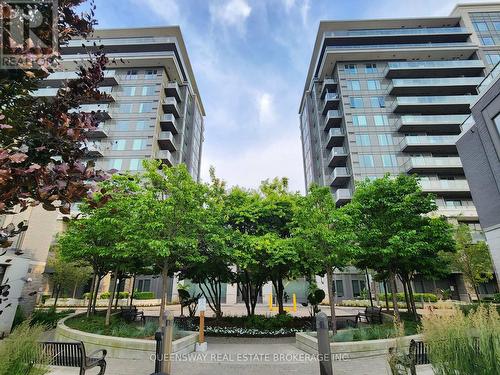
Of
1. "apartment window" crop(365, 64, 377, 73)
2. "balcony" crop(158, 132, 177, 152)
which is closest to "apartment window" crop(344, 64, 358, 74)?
"apartment window" crop(365, 64, 377, 73)

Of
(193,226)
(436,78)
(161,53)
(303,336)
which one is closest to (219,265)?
(193,226)

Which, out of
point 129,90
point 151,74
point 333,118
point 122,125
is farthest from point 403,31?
point 122,125

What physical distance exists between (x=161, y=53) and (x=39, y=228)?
117ft

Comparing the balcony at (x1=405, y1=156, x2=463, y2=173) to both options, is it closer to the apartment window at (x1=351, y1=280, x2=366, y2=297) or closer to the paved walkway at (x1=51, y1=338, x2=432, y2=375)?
the apartment window at (x1=351, y1=280, x2=366, y2=297)

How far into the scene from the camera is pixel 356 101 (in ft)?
140

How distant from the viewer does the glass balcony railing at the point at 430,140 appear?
3753 cm

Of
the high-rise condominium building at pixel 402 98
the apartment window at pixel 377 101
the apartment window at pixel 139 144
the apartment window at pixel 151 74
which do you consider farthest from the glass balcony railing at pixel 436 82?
the apartment window at pixel 139 144

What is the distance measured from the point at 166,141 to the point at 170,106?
654 centimetres

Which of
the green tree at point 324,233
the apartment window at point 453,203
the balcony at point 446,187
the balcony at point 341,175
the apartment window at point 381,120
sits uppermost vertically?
the apartment window at point 381,120

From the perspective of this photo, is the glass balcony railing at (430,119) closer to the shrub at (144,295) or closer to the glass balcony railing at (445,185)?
the glass balcony railing at (445,185)

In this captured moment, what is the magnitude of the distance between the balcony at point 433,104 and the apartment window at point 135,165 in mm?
36700

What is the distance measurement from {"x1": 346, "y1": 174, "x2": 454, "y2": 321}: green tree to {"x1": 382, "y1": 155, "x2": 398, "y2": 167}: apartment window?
24445mm

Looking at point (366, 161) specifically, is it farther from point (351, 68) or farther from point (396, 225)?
point (396, 225)

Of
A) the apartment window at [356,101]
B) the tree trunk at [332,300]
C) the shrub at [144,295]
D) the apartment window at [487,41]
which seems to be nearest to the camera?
the tree trunk at [332,300]
